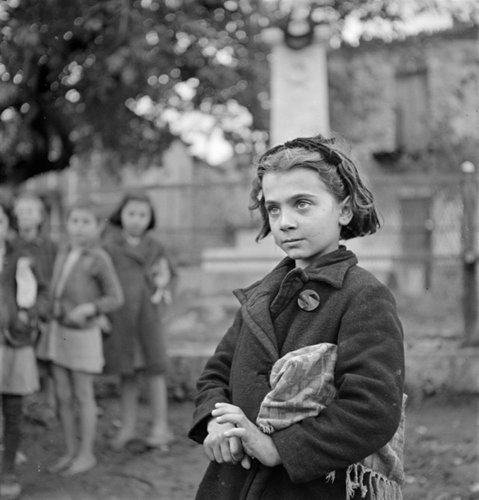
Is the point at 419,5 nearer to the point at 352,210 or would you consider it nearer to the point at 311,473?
the point at 352,210

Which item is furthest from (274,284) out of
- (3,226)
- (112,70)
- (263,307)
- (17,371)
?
(112,70)

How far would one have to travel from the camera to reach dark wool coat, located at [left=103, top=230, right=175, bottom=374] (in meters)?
4.66

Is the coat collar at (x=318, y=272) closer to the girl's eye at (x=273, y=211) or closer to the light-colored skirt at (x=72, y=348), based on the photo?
the girl's eye at (x=273, y=211)

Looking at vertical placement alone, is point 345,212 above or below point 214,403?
above

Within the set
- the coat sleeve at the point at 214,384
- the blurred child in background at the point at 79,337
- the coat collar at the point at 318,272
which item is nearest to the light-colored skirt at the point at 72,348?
the blurred child in background at the point at 79,337

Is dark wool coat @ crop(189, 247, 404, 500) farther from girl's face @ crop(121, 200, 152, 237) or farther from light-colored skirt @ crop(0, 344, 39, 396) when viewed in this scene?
girl's face @ crop(121, 200, 152, 237)

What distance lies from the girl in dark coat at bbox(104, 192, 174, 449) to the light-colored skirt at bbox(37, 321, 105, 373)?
0.36m

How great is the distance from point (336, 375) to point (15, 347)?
2677mm

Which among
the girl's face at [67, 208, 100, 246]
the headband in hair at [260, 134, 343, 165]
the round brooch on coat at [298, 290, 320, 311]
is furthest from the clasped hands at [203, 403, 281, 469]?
the girl's face at [67, 208, 100, 246]

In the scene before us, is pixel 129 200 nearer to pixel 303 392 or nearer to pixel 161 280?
pixel 161 280

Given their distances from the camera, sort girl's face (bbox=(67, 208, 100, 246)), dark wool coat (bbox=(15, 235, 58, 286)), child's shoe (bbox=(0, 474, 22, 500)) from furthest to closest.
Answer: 1. girl's face (bbox=(67, 208, 100, 246))
2. dark wool coat (bbox=(15, 235, 58, 286))
3. child's shoe (bbox=(0, 474, 22, 500))

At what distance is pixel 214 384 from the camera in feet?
6.20

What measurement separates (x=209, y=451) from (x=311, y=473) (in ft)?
0.84

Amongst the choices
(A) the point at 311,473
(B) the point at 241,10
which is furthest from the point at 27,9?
(A) the point at 311,473
